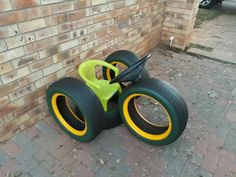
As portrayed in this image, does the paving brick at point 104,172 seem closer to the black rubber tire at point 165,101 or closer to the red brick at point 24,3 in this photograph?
the black rubber tire at point 165,101

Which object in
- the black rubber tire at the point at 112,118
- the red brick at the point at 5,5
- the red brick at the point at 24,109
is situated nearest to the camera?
the red brick at the point at 5,5

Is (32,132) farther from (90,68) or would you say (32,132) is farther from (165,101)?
(165,101)

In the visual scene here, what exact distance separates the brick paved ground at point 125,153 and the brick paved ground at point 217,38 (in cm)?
188

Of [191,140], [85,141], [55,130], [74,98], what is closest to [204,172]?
[191,140]

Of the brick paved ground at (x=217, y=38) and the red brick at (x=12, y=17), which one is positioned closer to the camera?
the red brick at (x=12, y=17)

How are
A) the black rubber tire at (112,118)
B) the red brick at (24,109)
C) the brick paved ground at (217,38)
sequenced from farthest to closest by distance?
the brick paved ground at (217,38) → the black rubber tire at (112,118) → the red brick at (24,109)

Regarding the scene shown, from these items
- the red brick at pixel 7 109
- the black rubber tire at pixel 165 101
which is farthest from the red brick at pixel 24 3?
the black rubber tire at pixel 165 101

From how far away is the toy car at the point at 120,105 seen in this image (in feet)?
6.15

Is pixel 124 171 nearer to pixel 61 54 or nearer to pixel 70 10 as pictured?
pixel 61 54

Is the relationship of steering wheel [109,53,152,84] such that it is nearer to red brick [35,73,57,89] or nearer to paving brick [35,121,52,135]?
red brick [35,73,57,89]

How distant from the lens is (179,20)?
4.06 m

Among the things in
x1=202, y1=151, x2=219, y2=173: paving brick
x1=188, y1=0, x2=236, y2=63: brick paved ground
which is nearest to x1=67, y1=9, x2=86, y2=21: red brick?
x1=202, y1=151, x2=219, y2=173: paving brick

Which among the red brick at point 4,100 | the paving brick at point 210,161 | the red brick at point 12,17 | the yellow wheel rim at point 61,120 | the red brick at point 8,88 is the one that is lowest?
the paving brick at point 210,161

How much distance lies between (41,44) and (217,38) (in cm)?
443
